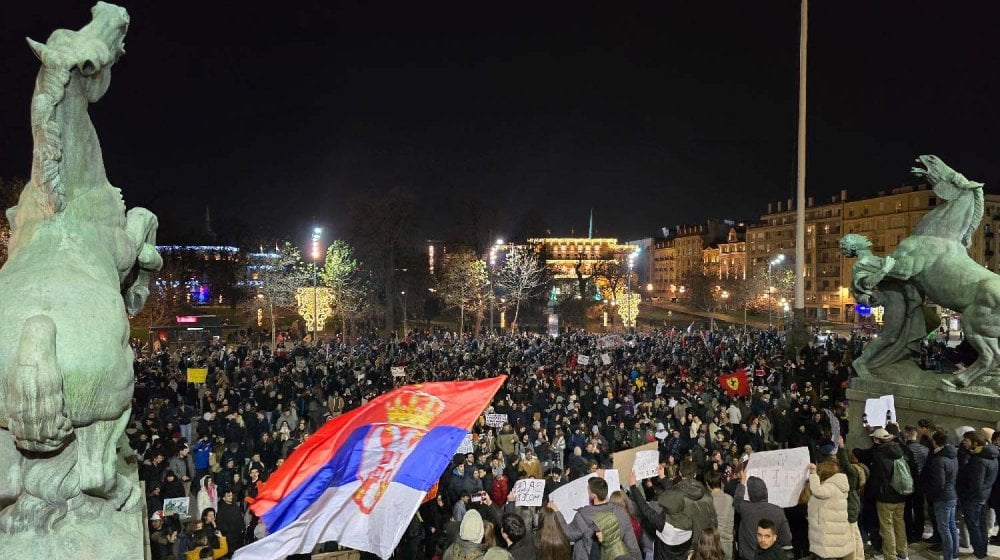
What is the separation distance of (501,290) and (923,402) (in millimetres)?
49078

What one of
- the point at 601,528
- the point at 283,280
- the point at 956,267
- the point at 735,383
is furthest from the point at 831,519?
the point at 283,280

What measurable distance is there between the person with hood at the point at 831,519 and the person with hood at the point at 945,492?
155 cm

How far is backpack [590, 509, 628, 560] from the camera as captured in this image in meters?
5.90

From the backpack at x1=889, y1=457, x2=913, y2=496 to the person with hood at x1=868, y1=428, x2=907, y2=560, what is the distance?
0.09 feet

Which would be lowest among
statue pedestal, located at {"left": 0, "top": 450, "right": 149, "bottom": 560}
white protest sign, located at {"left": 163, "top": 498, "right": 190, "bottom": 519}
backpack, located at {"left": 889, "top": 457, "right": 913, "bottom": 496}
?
white protest sign, located at {"left": 163, "top": 498, "right": 190, "bottom": 519}

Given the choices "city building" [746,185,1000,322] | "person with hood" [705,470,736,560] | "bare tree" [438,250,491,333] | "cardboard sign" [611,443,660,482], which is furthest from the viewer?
"city building" [746,185,1000,322]

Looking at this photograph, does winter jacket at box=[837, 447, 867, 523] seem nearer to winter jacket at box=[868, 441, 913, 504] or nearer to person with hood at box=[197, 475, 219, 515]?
winter jacket at box=[868, 441, 913, 504]

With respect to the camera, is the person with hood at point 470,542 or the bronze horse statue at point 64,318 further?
the person with hood at point 470,542

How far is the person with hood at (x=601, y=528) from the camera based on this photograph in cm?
592

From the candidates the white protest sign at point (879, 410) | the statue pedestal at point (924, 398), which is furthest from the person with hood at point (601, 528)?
the statue pedestal at point (924, 398)

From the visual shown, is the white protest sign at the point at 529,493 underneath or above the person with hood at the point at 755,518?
underneath

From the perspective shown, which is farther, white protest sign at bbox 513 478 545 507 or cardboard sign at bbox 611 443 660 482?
cardboard sign at bbox 611 443 660 482

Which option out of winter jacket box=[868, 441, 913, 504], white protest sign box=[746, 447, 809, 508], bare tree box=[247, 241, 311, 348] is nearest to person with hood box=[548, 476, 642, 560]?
white protest sign box=[746, 447, 809, 508]

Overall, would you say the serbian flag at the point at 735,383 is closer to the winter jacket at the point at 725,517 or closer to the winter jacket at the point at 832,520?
the winter jacket at the point at 725,517
